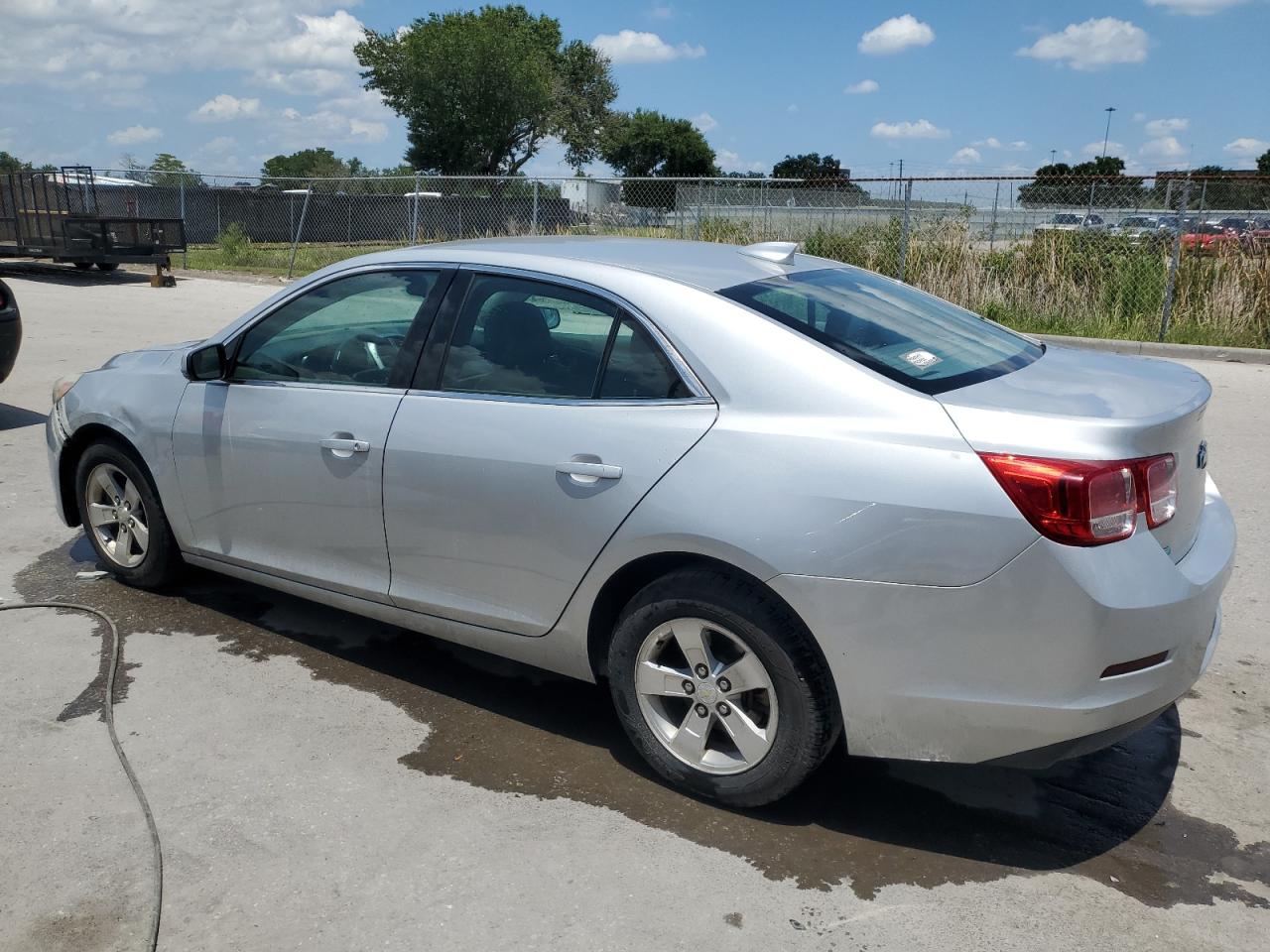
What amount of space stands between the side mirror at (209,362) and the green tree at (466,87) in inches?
2336

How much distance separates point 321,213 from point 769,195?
777 inches

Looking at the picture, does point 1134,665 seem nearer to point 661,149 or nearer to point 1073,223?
point 1073,223

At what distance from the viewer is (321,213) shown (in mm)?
34719

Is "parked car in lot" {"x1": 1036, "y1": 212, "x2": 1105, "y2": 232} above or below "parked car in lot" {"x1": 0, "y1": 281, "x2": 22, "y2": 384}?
above

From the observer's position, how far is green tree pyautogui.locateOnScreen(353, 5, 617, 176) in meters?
59.9

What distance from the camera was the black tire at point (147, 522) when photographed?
15.8ft

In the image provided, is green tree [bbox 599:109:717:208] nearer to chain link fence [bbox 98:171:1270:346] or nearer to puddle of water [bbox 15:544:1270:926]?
chain link fence [bbox 98:171:1270:346]

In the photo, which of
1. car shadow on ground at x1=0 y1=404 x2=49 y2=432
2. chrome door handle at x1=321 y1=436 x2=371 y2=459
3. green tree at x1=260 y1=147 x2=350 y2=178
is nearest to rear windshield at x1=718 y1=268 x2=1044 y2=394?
chrome door handle at x1=321 y1=436 x2=371 y2=459

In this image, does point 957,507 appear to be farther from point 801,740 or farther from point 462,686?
point 462,686

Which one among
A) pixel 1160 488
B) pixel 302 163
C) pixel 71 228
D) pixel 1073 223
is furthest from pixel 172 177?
pixel 302 163

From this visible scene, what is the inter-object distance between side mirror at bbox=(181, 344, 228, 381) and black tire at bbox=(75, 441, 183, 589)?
0.61 m

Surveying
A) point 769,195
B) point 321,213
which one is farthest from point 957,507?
point 321,213

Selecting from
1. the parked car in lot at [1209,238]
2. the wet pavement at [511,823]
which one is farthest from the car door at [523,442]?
the parked car in lot at [1209,238]

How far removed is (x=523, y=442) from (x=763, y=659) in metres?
1.03
